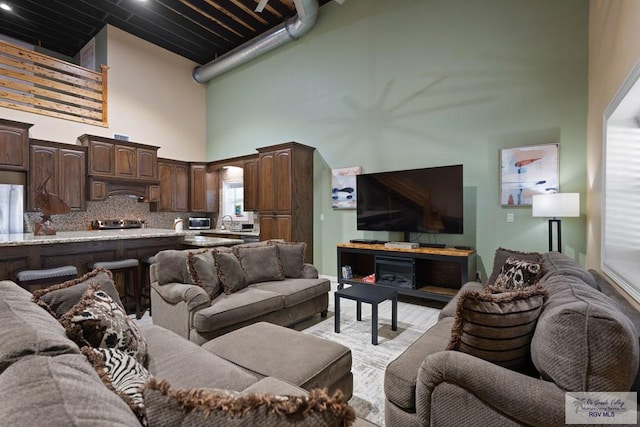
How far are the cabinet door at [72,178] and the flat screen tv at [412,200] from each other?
195 inches

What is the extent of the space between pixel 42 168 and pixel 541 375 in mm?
6833

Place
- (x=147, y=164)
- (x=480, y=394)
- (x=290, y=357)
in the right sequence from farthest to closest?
(x=147, y=164)
(x=290, y=357)
(x=480, y=394)

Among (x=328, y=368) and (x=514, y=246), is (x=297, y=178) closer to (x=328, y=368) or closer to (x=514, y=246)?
(x=514, y=246)

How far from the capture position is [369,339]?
2.98 metres

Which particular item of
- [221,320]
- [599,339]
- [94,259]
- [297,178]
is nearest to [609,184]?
[599,339]

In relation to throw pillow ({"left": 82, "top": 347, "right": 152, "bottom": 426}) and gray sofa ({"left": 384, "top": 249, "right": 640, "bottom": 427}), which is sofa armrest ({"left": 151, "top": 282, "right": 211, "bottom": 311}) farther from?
gray sofa ({"left": 384, "top": 249, "right": 640, "bottom": 427})

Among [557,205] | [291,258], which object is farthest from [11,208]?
[557,205]

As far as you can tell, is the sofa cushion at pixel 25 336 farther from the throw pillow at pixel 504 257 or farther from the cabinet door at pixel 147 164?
the cabinet door at pixel 147 164

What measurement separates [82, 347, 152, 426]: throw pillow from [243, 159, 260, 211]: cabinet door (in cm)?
507

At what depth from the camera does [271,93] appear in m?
6.43

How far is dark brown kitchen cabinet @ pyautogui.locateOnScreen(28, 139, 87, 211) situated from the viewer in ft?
16.2

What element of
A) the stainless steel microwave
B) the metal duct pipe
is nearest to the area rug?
the stainless steel microwave

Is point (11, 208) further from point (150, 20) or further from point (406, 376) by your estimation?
point (406, 376)

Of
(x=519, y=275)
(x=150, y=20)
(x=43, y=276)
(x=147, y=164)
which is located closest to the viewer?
(x=519, y=275)
